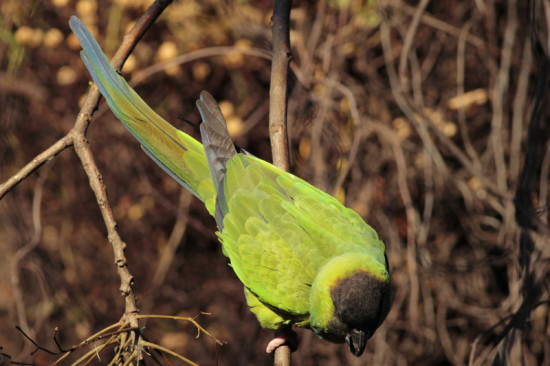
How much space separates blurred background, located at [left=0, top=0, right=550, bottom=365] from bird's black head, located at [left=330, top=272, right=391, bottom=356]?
1139 mm

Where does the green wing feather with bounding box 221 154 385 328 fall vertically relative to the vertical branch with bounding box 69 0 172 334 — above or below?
below

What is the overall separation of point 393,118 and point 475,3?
98cm

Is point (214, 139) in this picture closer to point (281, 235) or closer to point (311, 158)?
point (281, 235)

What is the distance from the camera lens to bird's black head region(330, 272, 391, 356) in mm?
1851

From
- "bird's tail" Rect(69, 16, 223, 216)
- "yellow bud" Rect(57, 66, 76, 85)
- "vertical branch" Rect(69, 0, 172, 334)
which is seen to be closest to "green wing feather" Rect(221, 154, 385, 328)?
"bird's tail" Rect(69, 16, 223, 216)

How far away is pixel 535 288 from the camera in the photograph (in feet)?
8.70

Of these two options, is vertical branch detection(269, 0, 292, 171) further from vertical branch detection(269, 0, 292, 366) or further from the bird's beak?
the bird's beak

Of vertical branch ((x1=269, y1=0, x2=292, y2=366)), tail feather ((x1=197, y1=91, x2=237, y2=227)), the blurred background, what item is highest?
vertical branch ((x1=269, y1=0, x2=292, y2=366))

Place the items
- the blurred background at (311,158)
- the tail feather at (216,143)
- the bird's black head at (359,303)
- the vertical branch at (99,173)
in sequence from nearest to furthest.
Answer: the vertical branch at (99,173), the bird's black head at (359,303), the tail feather at (216,143), the blurred background at (311,158)

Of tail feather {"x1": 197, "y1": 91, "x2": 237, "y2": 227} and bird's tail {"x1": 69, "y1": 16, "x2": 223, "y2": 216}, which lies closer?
bird's tail {"x1": 69, "y1": 16, "x2": 223, "y2": 216}

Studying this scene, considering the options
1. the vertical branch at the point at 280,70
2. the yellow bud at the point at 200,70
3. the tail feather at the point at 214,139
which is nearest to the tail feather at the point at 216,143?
the tail feather at the point at 214,139

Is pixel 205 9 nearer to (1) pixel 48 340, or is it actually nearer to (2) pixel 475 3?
(2) pixel 475 3

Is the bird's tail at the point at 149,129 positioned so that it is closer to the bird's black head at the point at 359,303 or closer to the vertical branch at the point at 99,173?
the vertical branch at the point at 99,173

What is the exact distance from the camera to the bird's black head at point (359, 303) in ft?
6.07
